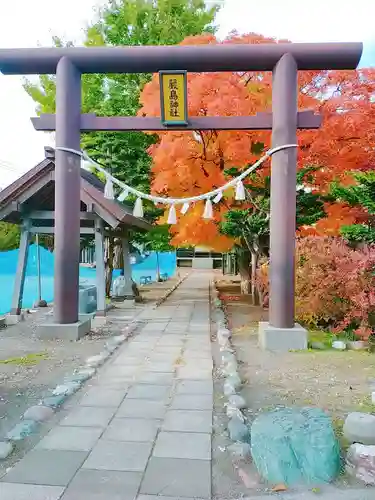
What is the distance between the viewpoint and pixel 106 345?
7.30 metres

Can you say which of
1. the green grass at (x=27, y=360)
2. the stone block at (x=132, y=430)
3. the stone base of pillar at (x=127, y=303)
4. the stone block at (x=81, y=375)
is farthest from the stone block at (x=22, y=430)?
the stone base of pillar at (x=127, y=303)

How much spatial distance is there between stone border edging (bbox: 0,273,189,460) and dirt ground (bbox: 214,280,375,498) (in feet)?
5.36

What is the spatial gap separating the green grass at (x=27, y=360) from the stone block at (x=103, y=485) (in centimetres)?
360

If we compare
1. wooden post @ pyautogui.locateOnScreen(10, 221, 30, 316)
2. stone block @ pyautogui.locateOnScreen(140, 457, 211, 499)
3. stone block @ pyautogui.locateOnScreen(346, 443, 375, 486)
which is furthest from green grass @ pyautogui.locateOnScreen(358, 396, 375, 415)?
wooden post @ pyautogui.locateOnScreen(10, 221, 30, 316)

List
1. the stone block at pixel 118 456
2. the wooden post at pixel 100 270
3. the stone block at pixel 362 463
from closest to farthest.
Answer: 1. the stone block at pixel 362 463
2. the stone block at pixel 118 456
3. the wooden post at pixel 100 270

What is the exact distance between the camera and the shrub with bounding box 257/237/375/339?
7504mm

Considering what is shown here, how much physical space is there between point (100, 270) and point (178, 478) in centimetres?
766

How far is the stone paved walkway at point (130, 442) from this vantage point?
2877 mm

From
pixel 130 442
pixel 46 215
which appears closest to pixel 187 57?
pixel 46 215

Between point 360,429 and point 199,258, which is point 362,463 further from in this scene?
point 199,258

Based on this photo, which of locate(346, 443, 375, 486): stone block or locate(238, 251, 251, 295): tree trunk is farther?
locate(238, 251, 251, 295): tree trunk

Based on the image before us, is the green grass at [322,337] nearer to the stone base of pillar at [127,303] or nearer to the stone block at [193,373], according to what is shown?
Answer: the stone block at [193,373]

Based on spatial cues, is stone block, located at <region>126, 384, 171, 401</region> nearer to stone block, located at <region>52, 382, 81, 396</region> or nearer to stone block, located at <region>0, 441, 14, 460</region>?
stone block, located at <region>52, 382, 81, 396</region>

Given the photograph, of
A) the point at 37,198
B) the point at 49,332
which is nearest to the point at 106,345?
the point at 49,332
